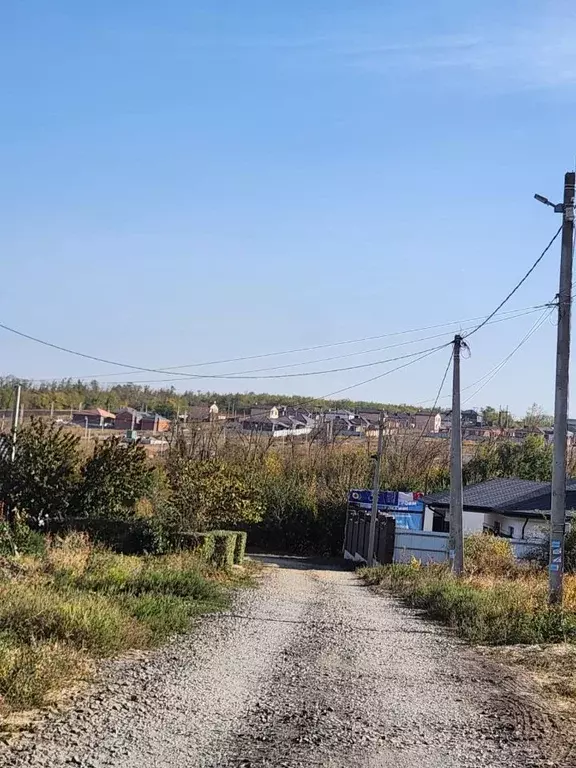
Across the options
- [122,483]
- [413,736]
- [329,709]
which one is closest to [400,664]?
[329,709]

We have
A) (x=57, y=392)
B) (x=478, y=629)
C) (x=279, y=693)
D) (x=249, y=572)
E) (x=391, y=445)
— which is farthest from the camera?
(x=57, y=392)

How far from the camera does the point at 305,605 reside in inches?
728

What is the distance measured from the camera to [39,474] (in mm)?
33031

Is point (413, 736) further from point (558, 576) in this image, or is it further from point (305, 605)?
A: point (305, 605)

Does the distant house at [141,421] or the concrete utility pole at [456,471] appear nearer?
the concrete utility pole at [456,471]

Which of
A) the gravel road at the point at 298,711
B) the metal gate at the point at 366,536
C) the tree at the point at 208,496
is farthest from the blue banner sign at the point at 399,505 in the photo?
the gravel road at the point at 298,711

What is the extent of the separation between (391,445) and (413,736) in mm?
A: 66292

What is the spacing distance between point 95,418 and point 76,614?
83.2m

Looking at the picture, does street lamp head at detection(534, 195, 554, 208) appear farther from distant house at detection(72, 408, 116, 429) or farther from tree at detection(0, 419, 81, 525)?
distant house at detection(72, 408, 116, 429)

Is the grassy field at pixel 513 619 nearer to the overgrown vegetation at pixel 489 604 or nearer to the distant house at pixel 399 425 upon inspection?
the overgrown vegetation at pixel 489 604

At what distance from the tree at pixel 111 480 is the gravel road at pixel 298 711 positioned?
21555mm

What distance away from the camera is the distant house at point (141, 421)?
92.2m

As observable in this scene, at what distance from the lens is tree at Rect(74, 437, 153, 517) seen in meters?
33.9

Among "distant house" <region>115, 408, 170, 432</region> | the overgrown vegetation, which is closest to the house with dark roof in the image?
the overgrown vegetation
